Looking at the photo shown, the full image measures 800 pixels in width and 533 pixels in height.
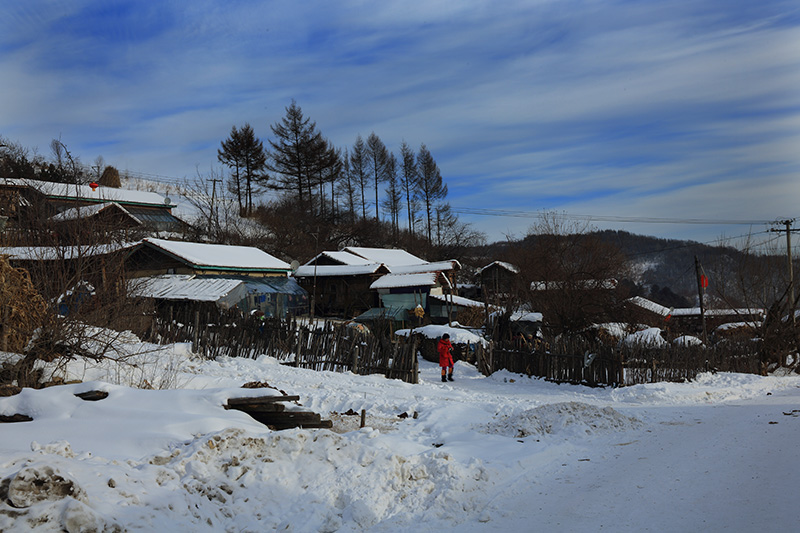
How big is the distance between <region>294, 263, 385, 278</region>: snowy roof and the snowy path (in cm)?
3261

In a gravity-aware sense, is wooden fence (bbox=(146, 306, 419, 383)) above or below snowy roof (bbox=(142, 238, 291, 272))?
below

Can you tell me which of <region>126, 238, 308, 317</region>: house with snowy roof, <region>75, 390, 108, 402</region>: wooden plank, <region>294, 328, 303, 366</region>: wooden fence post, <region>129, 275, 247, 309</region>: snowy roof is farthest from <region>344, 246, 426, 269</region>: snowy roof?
<region>75, 390, 108, 402</region>: wooden plank

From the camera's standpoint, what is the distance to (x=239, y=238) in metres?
48.7

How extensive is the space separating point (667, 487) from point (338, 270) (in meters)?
36.8

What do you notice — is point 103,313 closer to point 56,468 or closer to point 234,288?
point 56,468

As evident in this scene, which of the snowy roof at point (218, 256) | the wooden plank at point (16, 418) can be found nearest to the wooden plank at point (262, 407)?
the wooden plank at point (16, 418)

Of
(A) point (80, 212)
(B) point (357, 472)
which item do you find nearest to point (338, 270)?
(A) point (80, 212)

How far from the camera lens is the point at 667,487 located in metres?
6.46

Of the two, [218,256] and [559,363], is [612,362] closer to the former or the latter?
[559,363]

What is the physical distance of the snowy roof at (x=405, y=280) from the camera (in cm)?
3869

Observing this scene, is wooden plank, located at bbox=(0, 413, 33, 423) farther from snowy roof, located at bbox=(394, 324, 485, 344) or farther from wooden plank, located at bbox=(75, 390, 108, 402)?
snowy roof, located at bbox=(394, 324, 485, 344)

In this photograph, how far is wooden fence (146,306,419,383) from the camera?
1595 cm

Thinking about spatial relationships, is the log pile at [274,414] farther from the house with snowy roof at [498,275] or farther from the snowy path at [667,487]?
the house with snowy roof at [498,275]

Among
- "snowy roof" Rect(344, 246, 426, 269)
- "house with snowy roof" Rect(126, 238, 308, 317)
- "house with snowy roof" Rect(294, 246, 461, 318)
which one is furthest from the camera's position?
"snowy roof" Rect(344, 246, 426, 269)
